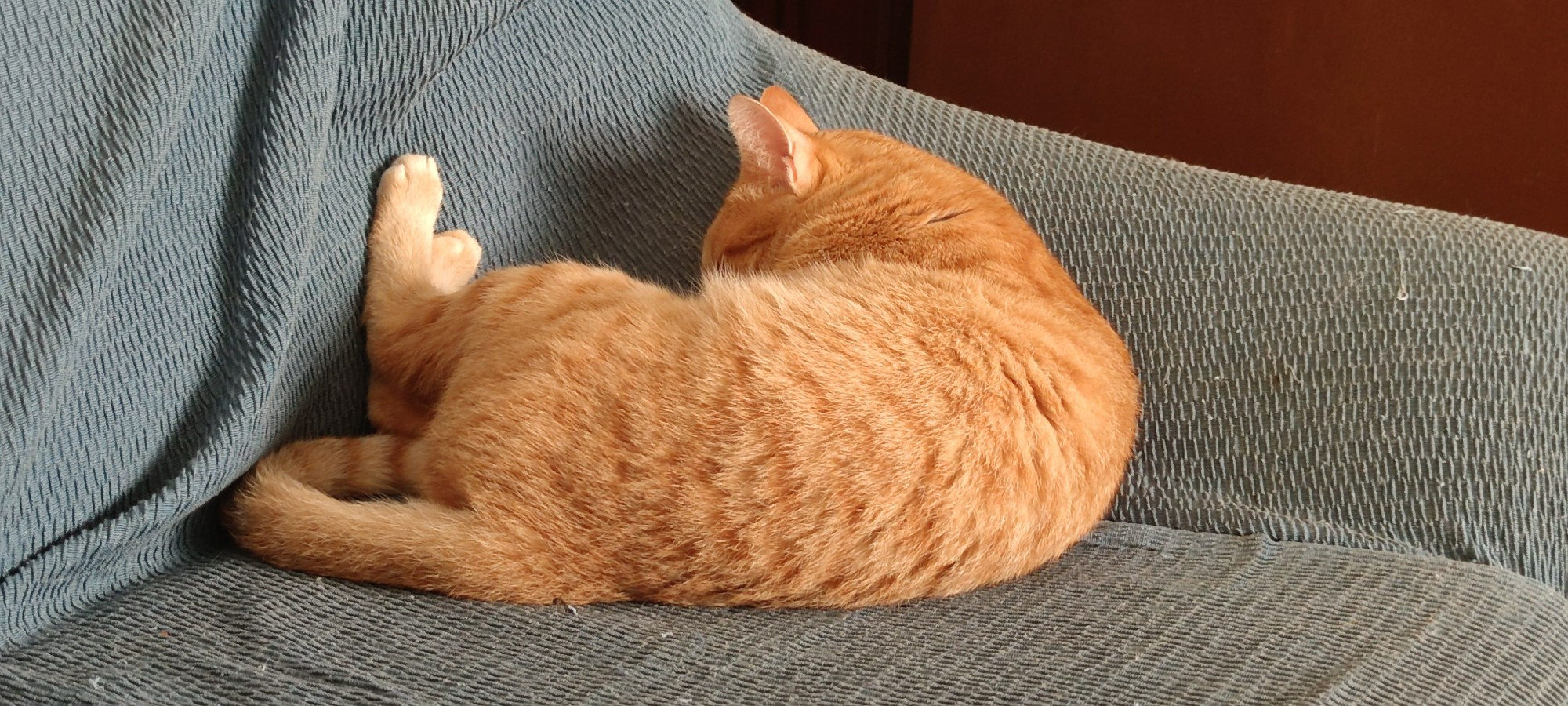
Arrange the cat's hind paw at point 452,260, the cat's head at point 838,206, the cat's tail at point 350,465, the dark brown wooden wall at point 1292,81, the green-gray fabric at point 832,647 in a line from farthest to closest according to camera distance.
A: 1. the dark brown wooden wall at point 1292,81
2. the cat's head at point 838,206
3. the cat's hind paw at point 452,260
4. the cat's tail at point 350,465
5. the green-gray fabric at point 832,647

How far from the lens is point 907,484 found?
1057mm

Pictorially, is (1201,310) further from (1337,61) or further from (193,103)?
(1337,61)

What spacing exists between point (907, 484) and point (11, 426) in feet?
2.33

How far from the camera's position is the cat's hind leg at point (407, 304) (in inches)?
48.6

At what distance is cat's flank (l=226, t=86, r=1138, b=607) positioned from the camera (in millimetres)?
1041

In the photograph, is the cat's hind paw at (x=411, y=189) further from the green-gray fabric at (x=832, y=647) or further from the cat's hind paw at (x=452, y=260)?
the green-gray fabric at (x=832, y=647)

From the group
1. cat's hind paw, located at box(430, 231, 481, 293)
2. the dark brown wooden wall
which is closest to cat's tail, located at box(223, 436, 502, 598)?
cat's hind paw, located at box(430, 231, 481, 293)

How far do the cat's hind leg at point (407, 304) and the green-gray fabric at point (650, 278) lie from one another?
3 centimetres

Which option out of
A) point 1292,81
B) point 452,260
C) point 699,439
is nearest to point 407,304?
point 452,260

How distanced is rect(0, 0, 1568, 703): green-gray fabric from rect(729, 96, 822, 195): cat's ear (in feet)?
0.30

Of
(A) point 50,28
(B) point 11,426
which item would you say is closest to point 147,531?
(B) point 11,426

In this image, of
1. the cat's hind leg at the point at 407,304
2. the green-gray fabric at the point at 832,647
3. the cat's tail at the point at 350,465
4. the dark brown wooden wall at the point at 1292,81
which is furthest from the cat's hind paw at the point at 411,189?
the dark brown wooden wall at the point at 1292,81

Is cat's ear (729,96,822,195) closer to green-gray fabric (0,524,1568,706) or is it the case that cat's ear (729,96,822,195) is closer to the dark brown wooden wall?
green-gray fabric (0,524,1568,706)

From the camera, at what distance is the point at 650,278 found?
1.46 metres
